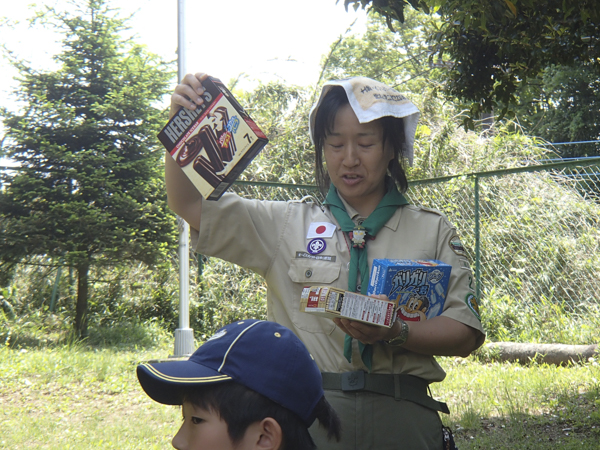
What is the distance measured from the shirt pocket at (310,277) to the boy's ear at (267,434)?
0.52 meters

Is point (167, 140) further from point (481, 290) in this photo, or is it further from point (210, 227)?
point (481, 290)

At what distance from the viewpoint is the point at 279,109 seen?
10391 millimetres

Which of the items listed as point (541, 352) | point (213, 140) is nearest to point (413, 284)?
point (213, 140)

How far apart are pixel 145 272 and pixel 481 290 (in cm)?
464

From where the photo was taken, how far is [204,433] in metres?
1.35

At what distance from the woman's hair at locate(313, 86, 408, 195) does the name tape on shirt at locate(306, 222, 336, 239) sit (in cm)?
30

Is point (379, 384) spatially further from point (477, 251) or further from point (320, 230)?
point (477, 251)

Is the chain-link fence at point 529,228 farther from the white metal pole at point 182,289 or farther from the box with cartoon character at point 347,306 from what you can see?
the box with cartoon character at point 347,306

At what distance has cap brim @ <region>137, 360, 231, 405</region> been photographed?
135 cm

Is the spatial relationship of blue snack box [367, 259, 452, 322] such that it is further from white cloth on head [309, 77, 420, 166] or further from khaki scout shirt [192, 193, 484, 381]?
white cloth on head [309, 77, 420, 166]

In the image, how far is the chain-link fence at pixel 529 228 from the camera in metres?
6.23

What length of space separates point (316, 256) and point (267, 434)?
0.69 m

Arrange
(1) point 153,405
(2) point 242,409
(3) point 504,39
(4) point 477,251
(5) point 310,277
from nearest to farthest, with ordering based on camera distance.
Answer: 1. (2) point 242,409
2. (5) point 310,277
3. (3) point 504,39
4. (1) point 153,405
5. (4) point 477,251

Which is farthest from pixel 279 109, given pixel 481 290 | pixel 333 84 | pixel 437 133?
pixel 333 84
